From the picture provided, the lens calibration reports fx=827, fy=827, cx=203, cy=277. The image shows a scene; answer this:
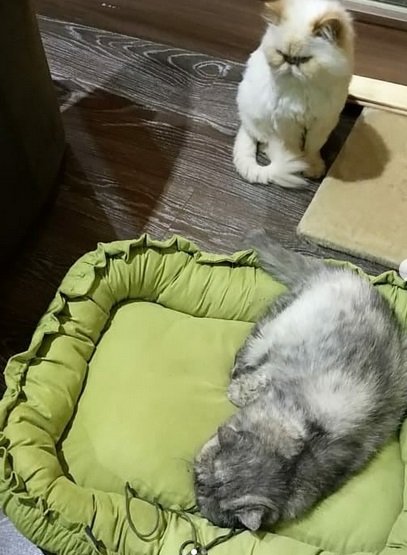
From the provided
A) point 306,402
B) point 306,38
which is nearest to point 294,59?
point 306,38

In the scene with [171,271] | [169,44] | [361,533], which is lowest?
[361,533]

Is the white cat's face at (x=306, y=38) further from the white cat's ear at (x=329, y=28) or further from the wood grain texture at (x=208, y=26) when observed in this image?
the wood grain texture at (x=208, y=26)

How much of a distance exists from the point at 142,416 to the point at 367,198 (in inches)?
32.2

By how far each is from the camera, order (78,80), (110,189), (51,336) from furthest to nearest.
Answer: (78,80) < (110,189) < (51,336)

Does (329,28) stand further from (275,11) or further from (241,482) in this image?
(241,482)

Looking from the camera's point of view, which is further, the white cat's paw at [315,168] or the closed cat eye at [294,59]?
the white cat's paw at [315,168]

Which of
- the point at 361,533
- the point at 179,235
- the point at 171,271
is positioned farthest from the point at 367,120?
the point at 361,533

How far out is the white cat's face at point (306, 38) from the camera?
174 cm

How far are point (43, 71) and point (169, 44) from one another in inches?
25.4

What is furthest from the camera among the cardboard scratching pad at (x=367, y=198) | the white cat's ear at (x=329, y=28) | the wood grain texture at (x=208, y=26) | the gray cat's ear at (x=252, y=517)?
the wood grain texture at (x=208, y=26)

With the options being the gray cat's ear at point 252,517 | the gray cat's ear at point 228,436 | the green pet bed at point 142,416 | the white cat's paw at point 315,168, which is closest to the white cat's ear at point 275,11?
the white cat's paw at point 315,168

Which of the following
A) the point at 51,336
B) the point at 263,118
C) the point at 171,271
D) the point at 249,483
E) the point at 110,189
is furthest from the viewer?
the point at 110,189

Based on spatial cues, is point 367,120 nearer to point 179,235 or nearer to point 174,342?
point 179,235

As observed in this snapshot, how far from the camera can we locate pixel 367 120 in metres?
2.17
